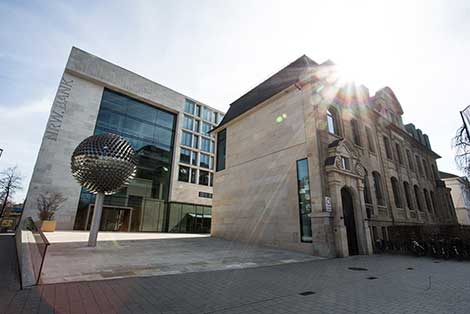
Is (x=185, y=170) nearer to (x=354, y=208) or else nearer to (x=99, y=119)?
(x=99, y=119)

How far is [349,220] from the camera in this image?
13977 millimetres

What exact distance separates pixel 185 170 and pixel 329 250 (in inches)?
1062

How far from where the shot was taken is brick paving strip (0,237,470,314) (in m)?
3.92

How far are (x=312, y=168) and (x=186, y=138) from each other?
88.2ft

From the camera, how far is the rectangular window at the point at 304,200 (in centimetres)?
1259

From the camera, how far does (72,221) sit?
2391cm

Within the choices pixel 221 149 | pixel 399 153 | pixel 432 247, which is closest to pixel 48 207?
pixel 221 149

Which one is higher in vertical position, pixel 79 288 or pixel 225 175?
pixel 225 175

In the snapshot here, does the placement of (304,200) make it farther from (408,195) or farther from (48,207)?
(48,207)

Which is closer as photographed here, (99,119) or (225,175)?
(225,175)

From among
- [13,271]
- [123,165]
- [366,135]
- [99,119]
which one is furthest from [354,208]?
[99,119]

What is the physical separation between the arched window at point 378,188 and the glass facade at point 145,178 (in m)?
23.5

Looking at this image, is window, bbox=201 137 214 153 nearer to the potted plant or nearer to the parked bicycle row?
the potted plant

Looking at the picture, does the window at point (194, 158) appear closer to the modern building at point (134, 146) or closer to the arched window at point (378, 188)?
the modern building at point (134, 146)
